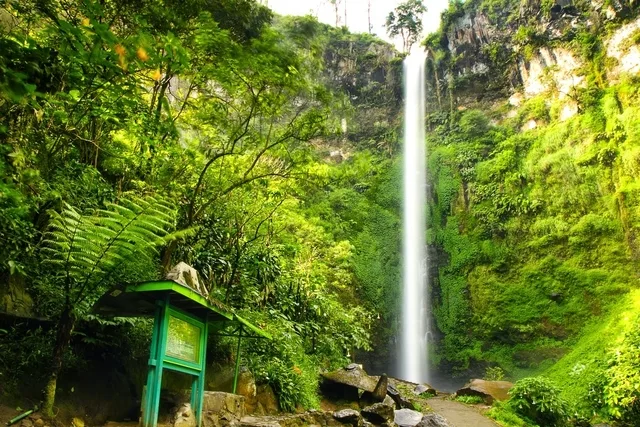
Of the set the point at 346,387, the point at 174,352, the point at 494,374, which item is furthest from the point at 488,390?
the point at 174,352

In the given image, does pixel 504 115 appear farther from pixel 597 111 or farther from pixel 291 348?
pixel 291 348

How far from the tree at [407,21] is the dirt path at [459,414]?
24.2m

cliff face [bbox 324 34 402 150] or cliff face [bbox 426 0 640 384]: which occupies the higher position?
cliff face [bbox 324 34 402 150]

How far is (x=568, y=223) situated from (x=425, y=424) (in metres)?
12.0

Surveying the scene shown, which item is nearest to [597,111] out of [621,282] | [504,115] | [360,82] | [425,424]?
[504,115]

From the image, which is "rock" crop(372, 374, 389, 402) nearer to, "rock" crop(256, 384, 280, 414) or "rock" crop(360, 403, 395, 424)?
"rock" crop(360, 403, 395, 424)

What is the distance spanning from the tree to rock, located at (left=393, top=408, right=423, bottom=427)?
86.3 feet

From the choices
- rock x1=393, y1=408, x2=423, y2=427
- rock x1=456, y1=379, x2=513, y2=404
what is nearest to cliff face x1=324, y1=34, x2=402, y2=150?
rock x1=456, y1=379, x2=513, y2=404

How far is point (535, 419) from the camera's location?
9.08 m

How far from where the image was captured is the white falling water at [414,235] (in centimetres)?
1795

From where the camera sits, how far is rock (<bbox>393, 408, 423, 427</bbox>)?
7285 mm

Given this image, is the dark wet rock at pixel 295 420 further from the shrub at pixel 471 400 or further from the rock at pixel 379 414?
the shrub at pixel 471 400

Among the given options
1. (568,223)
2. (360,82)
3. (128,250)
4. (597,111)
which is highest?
(360,82)

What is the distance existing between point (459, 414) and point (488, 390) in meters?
2.27
